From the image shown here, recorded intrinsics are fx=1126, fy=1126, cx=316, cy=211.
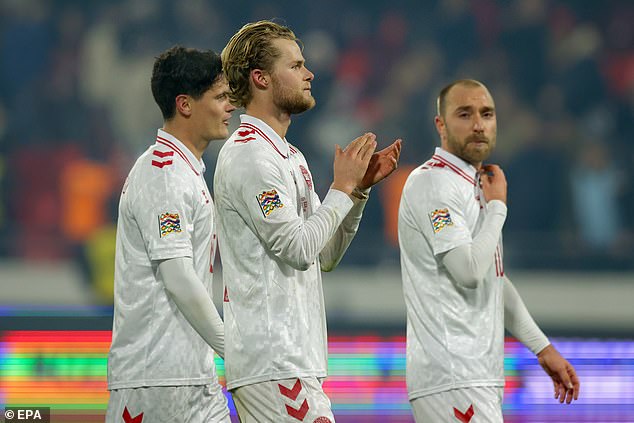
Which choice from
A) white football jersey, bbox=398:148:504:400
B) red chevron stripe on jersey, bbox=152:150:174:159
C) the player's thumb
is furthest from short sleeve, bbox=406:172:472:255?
red chevron stripe on jersey, bbox=152:150:174:159

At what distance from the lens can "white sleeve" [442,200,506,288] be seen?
4.25m

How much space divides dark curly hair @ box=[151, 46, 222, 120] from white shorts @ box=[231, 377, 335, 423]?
1408 mm

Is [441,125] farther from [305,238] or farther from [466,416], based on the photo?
[305,238]

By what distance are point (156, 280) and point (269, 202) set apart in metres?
0.81

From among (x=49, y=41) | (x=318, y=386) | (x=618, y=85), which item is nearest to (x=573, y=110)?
(x=618, y=85)

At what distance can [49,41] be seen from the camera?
1123cm

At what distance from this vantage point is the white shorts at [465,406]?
4.27 m

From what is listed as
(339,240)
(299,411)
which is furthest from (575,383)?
(299,411)

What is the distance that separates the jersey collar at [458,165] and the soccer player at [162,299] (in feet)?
3.45

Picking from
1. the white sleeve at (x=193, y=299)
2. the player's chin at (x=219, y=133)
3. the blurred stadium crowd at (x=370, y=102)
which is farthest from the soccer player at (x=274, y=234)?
the blurred stadium crowd at (x=370, y=102)

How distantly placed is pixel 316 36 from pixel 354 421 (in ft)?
17.9

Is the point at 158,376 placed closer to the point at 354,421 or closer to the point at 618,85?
the point at 354,421

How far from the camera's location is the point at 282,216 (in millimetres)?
3449

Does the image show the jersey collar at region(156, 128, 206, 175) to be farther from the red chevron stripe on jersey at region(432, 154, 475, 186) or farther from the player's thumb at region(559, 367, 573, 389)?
the player's thumb at region(559, 367, 573, 389)
